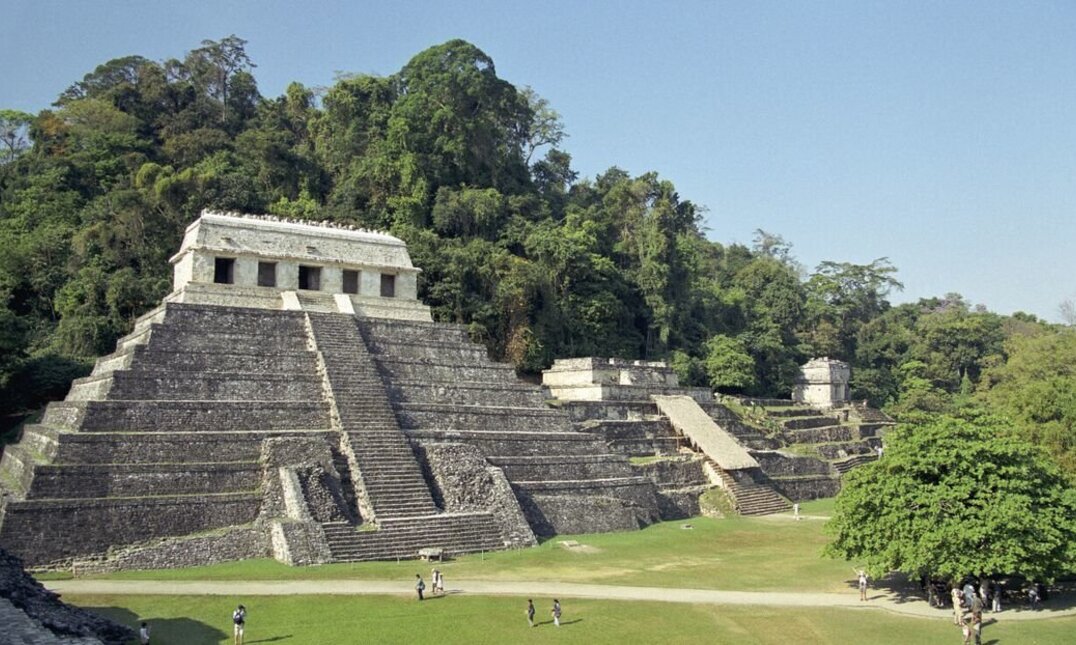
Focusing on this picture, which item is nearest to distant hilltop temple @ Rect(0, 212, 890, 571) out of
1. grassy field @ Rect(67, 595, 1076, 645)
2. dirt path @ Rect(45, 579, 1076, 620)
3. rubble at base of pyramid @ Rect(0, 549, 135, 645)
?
dirt path @ Rect(45, 579, 1076, 620)

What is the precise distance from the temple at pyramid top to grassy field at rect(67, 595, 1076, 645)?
16304 millimetres

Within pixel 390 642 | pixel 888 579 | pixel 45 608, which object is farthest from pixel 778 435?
pixel 45 608

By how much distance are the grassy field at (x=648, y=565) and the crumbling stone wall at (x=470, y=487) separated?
3.02 ft

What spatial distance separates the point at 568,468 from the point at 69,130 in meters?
41.3

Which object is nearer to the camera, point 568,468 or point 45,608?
point 45,608

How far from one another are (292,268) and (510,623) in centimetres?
2040

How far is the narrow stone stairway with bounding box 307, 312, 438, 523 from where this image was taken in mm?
27500

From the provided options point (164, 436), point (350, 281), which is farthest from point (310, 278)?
point (164, 436)

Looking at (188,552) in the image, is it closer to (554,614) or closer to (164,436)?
(164,436)

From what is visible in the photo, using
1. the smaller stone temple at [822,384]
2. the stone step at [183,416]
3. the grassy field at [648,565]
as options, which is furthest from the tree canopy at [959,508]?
the smaller stone temple at [822,384]

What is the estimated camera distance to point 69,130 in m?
57.8

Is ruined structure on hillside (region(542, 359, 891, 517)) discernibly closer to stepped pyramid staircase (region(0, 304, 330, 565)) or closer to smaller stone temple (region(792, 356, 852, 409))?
smaller stone temple (region(792, 356, 852, 409))

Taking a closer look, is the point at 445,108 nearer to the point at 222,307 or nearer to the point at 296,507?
the point at 222,307

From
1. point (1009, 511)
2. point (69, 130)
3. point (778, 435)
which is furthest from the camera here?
point (69, 130)
